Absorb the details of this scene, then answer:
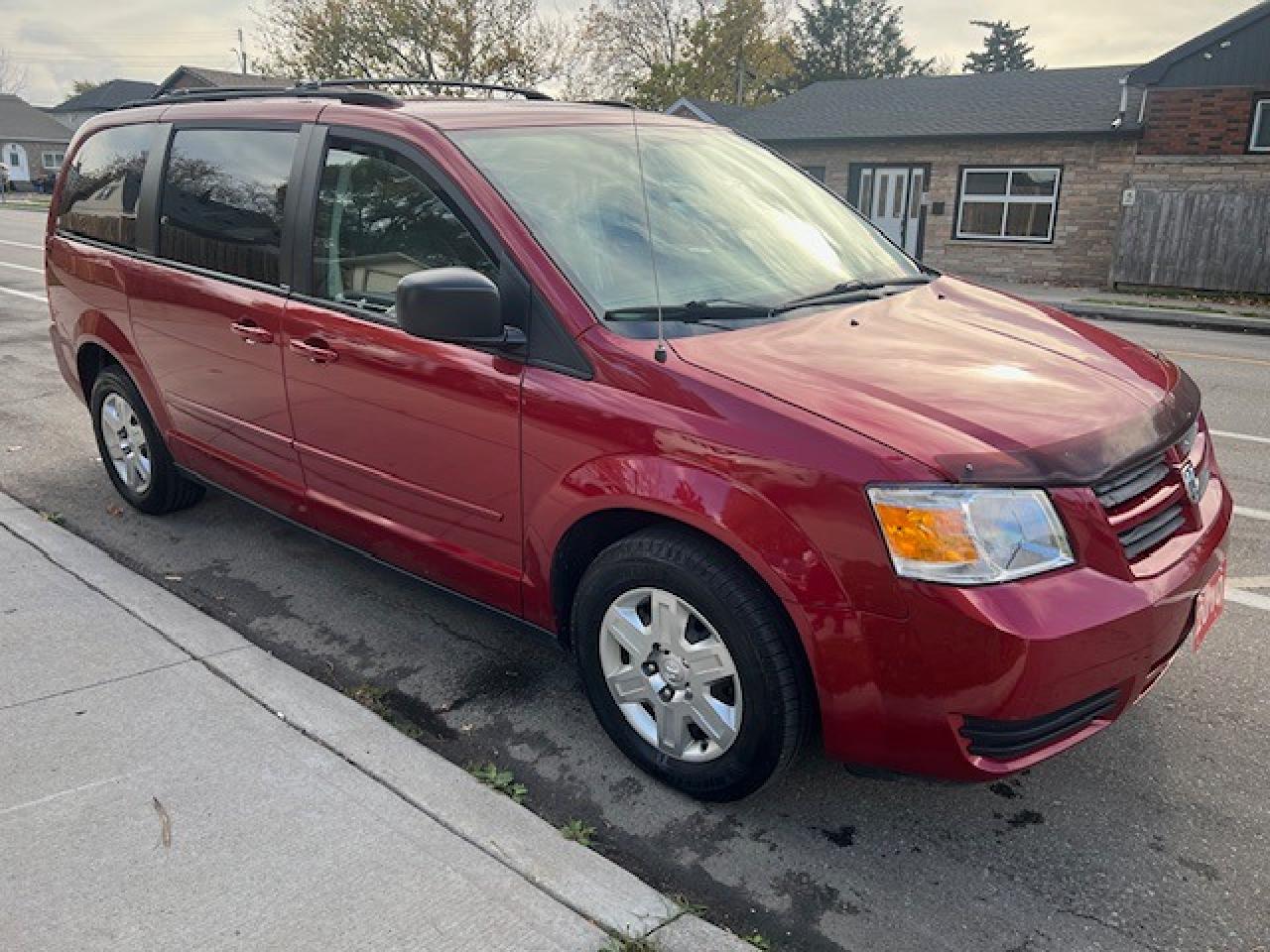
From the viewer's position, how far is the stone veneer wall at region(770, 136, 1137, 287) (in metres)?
20.6

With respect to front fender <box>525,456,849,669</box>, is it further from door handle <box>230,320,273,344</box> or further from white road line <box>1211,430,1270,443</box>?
white road line <box>1211,430,1270,443</box>

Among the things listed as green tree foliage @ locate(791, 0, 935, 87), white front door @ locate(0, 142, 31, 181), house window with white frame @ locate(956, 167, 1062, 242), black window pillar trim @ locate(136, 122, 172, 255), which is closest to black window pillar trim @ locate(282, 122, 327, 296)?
black window pillar trim @ locate(136, 122, 172, 255)

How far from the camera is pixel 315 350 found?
3594 mm

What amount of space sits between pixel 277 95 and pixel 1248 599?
175 inches

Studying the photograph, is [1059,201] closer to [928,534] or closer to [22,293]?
[22,293]

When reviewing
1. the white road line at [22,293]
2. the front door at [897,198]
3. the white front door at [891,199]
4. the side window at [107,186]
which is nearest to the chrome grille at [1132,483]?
the side window at [107,186]

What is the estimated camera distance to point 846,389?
101 inches

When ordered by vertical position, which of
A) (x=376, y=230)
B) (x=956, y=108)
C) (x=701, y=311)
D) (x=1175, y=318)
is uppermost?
(x=956, y=108)

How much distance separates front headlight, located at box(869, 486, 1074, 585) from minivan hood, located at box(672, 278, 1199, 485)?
2.3 inches

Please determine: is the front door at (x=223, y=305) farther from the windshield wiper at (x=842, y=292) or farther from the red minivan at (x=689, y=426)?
the windshield wiper at (x=842, y=292)

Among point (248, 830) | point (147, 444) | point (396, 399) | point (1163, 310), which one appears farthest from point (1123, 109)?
point (248, 830)

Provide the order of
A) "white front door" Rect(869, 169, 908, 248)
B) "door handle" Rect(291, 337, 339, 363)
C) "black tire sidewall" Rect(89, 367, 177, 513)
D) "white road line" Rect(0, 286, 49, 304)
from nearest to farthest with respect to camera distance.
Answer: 1. "door handle" Rect(291, 337, 339, 363)
2. "black tire sidewall" Rect(89, 367, 177, 513)
3. "white road line" Rect(0, 286, 49, 304)
4. "white front door" Rect(869, 169, 908, 248)

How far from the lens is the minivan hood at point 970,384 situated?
240 cm

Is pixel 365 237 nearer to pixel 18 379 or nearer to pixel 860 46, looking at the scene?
pixel 18 379
